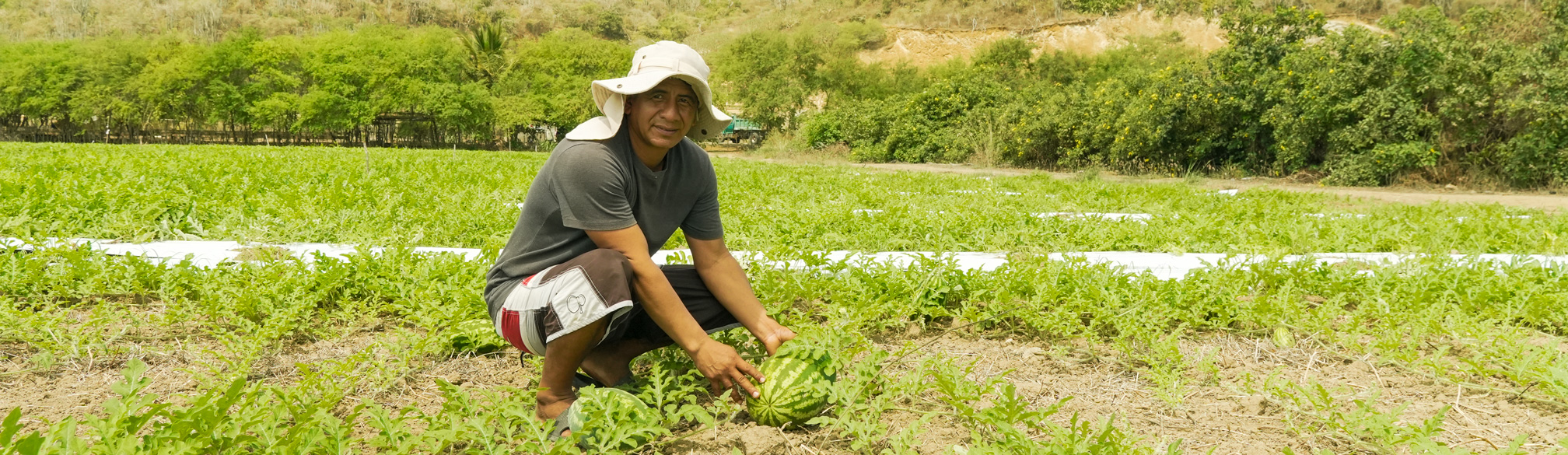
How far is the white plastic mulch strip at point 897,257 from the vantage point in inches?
180

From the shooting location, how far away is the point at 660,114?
106 inches

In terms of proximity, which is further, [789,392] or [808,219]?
[808,219]

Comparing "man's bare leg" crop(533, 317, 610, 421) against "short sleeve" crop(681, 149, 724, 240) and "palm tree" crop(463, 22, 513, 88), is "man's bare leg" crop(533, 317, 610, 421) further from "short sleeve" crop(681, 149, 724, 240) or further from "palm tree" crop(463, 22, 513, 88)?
"palm tree" crop(463, 22, 513, 88)

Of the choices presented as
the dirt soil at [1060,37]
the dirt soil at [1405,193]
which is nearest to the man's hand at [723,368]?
the dirt soil at [1405,193]

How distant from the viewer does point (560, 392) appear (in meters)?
2.78

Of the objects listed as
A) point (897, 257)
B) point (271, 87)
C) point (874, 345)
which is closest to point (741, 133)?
point (271, 87)

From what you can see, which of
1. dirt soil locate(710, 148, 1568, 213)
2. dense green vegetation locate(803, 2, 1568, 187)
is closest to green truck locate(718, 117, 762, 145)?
dense green vegetation locate(803, 2, 1568, 187)

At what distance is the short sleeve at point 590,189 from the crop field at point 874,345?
0.56m

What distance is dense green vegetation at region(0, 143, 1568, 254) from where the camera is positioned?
5.74 metres

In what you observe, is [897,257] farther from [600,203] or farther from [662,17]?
[662,17]

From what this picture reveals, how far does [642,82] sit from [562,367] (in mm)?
917

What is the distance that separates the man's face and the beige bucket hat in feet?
0.13

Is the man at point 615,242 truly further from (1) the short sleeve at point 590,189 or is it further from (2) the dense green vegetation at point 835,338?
(2) the dense green vegetation at point 835,338

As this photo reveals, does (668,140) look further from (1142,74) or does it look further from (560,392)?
(1142,74)
